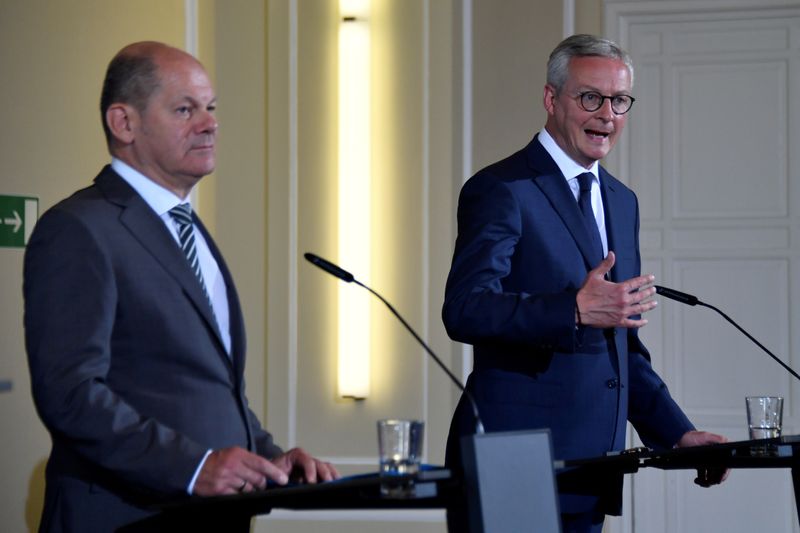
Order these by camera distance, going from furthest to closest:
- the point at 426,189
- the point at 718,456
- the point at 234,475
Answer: the point at 426,189 < the point at 718,456 < the point at 234,475

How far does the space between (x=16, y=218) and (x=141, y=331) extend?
6.09ft

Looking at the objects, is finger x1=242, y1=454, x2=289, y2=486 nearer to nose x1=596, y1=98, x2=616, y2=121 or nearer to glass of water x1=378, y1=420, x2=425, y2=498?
glass of water x1=378, y1=420, x2=425, y2=498

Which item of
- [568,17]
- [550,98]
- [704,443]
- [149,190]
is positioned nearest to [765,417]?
[704,443]

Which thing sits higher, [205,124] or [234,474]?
[205,124]

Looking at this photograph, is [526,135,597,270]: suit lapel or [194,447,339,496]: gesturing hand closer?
[194,447,339,496]: gesturing hand

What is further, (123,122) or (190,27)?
(190,27)

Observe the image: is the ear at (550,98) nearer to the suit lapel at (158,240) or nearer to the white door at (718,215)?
the suit lapel at (158,240)

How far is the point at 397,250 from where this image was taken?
510 cm

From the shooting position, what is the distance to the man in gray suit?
1919mm

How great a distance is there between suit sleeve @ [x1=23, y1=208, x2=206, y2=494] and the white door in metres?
3.57

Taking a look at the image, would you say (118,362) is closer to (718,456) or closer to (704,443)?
(718,456)

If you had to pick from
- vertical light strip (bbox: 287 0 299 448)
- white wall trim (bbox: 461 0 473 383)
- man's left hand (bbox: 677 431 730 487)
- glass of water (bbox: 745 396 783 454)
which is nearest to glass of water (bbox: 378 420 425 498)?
man's left hand (bbox: 677 431 730 487)

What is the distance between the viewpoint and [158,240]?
213 centimetres

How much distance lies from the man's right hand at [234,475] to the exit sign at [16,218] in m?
2.02
